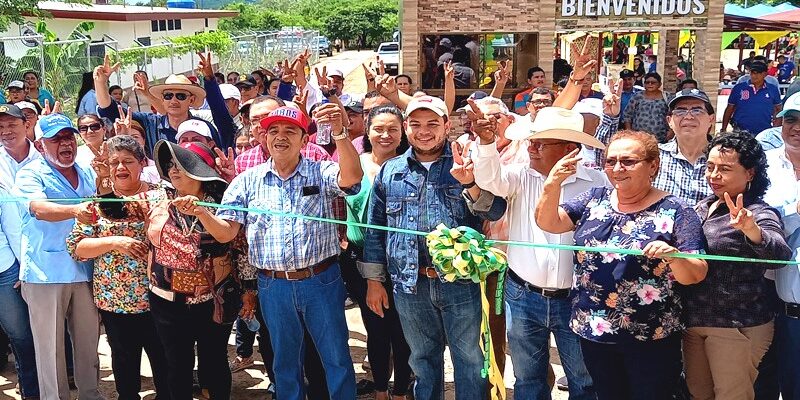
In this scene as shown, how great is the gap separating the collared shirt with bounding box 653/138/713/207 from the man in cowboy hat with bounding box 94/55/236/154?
3.11 meters

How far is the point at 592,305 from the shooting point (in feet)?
10.3

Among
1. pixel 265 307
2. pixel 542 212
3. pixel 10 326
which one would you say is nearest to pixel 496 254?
pixel 542 212

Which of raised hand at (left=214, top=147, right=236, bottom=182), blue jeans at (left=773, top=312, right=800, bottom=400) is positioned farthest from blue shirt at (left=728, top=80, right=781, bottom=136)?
raised hand at (left=214, top=147, right=236, bottom=182)

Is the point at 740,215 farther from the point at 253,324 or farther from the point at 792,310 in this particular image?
the point at 253,324

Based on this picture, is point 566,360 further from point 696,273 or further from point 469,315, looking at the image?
point 696,273

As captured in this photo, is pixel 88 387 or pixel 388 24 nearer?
pixel 88 387

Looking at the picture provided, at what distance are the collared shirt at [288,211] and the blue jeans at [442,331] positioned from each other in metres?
0.54

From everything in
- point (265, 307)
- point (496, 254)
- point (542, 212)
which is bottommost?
point (265, 307)

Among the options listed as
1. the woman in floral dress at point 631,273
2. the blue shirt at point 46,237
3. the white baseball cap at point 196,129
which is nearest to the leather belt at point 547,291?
the woman in floral dress at point 631,273

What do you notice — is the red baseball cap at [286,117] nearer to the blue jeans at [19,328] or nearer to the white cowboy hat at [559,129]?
the white cowboy hat at [559,129]

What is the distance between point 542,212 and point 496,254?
0.31 metres

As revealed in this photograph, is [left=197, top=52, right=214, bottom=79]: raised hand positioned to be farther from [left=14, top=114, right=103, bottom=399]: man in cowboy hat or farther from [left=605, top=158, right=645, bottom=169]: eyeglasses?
[left=605, top=158, right=645, bottom=169]: eyeglasses

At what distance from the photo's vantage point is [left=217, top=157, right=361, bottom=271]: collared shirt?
367 cm

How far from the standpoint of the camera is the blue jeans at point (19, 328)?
14.4ft
